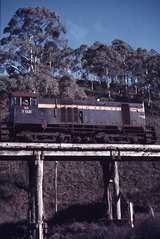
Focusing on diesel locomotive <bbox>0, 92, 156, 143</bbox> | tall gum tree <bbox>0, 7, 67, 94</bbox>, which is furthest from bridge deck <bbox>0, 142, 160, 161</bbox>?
tall gum tree <bbox>0, 7, 67, 94</bbox>

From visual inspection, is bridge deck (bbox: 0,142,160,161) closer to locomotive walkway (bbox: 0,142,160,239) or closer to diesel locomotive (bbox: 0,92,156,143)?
locomotive walkway (bbox: 0,142,160,239)

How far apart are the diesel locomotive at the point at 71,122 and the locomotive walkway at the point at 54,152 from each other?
3651 mm

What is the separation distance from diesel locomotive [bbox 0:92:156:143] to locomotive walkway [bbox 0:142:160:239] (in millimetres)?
3651

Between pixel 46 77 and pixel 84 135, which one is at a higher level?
pixel 46 77

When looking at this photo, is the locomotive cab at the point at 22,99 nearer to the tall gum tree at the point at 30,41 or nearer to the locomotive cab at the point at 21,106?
the locomotive cab at the point at 21,106

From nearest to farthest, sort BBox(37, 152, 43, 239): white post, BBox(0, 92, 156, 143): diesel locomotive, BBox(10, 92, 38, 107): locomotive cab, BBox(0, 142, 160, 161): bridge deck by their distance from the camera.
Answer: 1. BBox(37, 152, 43, 239): white post
2. BBox(0, 142, 160, 161): bridge deck
3. BBox(0, 92, 156, 143): diesel locomotive
4. BBox(10, 92, 38, 107): locomotive cab

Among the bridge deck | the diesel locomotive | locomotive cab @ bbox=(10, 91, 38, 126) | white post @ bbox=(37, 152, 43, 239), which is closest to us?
white post @ bbox=(37, 152, 43, 239)

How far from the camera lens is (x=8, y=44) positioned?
44094 mm

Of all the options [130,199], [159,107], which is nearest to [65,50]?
[159,107]

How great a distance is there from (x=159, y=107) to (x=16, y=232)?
37.5m

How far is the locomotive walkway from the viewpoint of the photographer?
57.2 feet

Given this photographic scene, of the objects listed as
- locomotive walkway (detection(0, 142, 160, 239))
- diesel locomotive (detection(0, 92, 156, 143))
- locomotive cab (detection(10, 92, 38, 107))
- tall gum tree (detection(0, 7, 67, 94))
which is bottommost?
locomotive walkway (detection(0, 142, 160, 239))

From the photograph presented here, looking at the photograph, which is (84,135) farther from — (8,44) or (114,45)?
(114,45)

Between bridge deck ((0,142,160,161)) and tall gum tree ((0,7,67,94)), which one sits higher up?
tall gum tree ((0,7,67,94))
